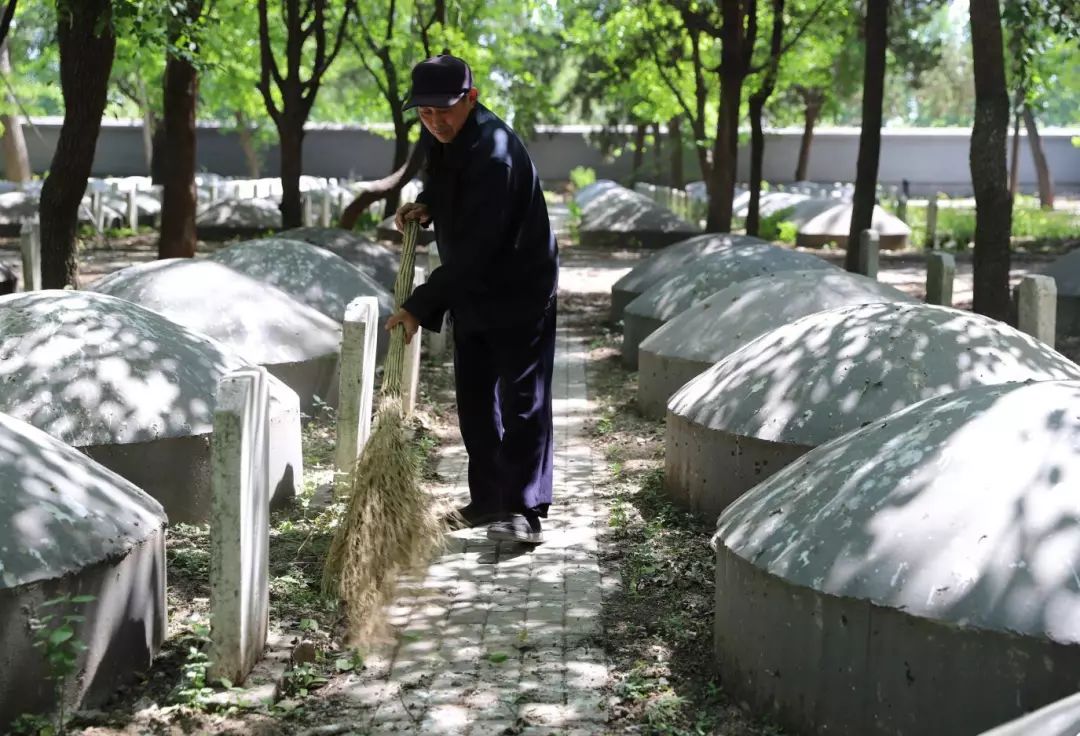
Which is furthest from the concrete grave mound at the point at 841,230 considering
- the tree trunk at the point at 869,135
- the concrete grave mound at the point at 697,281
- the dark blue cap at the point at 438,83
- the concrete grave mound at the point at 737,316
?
the dark blue cap at the point at 438,83

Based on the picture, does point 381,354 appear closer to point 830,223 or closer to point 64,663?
point 64,663

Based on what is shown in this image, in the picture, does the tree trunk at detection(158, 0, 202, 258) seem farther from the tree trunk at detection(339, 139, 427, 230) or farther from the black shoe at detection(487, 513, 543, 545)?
the black shoe at detection(487, 513, 543, 545)

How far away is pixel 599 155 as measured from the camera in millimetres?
57281

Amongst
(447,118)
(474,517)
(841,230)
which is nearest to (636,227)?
(841,230)

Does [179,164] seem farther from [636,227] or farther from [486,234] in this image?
[636,227]

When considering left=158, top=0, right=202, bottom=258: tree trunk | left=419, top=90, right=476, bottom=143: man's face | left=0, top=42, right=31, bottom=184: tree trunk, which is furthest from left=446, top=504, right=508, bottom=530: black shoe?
left=0, top=42, right=31, bottom=184: tree trunk

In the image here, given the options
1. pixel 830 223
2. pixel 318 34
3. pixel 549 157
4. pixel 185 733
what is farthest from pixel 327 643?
pixel 549 157

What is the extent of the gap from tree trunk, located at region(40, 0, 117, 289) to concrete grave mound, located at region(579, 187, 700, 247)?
16.7m

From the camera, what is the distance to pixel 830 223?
27.4 metres

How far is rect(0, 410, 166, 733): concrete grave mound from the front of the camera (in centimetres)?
415

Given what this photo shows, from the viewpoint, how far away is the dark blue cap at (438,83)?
5.94 m

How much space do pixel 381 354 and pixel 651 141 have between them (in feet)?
161

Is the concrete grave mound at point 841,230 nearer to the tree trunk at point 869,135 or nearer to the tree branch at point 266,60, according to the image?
the tree trunk at point 869,135

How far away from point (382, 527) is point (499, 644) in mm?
759
